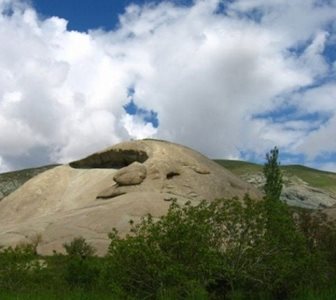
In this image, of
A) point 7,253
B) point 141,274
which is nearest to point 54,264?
point 7,253

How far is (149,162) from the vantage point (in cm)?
4322

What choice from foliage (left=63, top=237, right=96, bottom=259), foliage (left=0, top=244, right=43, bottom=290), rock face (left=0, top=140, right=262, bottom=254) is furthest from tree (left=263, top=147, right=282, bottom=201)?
foliage (left=0, top=244, right=43, bottom=290)

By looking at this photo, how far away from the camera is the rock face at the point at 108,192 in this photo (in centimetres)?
3284

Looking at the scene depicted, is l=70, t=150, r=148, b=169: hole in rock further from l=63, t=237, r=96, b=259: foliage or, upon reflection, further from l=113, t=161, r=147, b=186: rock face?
l=63, t=237, r=96, b=259: foliage

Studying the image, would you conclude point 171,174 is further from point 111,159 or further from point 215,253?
point 215,253

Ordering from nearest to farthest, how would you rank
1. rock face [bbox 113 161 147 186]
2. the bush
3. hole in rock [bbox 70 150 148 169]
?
the bush
rock face [bbox 113 161 147 186]
hole in rock [bbox 70 150 148 169]

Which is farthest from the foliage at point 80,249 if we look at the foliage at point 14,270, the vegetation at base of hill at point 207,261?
the vegetation at base of hill at point 207,261

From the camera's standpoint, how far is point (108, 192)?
4219cm

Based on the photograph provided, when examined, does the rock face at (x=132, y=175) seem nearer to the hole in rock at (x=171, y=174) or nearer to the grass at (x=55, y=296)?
the hole in rock at (x=171, y=174)

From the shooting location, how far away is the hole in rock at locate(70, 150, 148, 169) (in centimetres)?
4850

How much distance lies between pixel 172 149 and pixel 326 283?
101 feet

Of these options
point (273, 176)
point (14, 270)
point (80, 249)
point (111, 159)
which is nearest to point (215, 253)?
point (14, 270)

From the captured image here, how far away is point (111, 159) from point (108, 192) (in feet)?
29.7

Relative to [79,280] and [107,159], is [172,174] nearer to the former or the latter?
[107,159]
